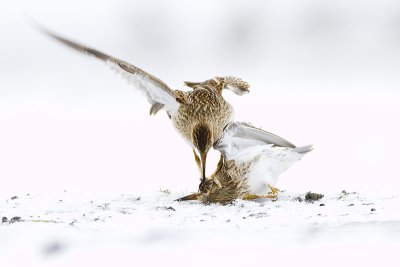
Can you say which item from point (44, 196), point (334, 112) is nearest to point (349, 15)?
point (334, 112)

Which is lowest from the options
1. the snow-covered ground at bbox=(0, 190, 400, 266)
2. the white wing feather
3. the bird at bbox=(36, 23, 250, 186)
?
the snow-covered ground at bbox=(0, 190, 400, 266)

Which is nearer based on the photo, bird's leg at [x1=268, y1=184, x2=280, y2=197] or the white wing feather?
the white wing feather

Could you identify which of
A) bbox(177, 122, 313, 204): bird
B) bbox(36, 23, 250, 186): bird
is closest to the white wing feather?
bbox(177, 122, 313, 204): bird

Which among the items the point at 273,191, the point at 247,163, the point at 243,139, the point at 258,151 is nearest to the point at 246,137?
the point at 243,139

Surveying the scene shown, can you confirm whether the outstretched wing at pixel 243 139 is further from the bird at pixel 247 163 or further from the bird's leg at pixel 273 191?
the bird's leg at pixel 273 191

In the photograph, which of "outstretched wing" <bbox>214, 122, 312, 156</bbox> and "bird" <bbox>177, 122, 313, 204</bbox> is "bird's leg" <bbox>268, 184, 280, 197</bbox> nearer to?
"bird" <bbox>177, 122, 313, 204</bbox>
